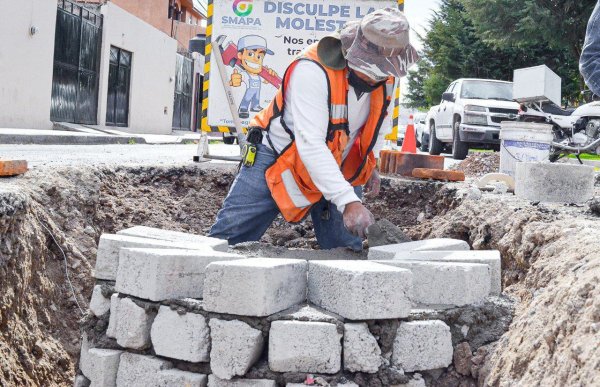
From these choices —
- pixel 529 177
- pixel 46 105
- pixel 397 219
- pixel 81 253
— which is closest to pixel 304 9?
pixel 397 219

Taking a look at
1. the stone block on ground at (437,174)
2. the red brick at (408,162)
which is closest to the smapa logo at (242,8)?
the red brick at (408,162)

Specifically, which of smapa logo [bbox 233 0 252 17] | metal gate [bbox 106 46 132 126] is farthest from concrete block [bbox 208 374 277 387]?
metal gate [bbox 106 46 132 126]

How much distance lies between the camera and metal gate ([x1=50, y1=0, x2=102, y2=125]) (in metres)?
17.2

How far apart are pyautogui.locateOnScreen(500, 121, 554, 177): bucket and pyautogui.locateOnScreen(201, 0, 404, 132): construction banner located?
1.74 meters

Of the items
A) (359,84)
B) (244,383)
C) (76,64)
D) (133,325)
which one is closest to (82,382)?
(133,325)

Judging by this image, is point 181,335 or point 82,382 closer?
point 181,335

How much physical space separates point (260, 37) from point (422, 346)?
497 centimetres

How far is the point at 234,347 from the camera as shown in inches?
114

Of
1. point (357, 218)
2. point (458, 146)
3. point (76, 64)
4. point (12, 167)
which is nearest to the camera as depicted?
point (357, 218)

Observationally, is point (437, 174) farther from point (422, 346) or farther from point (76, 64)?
point (76, 64)

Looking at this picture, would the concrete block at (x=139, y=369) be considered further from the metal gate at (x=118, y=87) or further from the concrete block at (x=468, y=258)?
the metal gate at (x=118, y=87)

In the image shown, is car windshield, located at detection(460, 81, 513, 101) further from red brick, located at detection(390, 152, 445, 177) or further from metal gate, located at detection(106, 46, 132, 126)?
metal gate, located at detection(106, 46, 132, 126)

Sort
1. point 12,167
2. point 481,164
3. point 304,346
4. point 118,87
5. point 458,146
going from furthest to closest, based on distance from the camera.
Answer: point 118,87 < point 458,146 < point 481,164 < point 12,167 < point 304,346

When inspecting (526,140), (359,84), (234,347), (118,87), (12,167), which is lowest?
(234,347)
